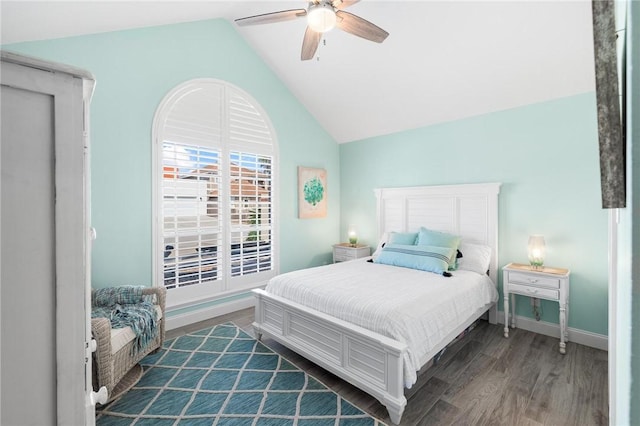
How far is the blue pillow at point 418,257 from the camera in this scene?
3.10m

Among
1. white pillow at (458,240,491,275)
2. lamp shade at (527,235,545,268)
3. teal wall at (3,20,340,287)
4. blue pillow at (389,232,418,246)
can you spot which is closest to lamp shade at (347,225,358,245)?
blue pillow at (389,232,418,246)

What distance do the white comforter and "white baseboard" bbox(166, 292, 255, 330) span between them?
1119 millimetres

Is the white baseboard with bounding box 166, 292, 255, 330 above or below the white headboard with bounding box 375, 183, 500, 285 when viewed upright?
below

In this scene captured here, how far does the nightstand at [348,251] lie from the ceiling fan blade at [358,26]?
2967mm

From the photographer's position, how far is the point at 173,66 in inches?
131

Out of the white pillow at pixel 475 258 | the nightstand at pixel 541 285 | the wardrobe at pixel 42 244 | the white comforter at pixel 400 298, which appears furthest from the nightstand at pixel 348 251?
the wardrobe at pixel 42 244

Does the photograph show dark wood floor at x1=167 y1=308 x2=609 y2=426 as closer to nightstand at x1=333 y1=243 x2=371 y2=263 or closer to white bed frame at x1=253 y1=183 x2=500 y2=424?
white bed frame at x1=253 y1=183 x2=500 y2=424

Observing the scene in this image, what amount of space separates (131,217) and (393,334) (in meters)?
2.78

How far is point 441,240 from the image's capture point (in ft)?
11.2

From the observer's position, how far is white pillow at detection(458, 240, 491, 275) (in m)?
3.26

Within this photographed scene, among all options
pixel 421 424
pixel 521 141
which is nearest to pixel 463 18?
pixel 521 141

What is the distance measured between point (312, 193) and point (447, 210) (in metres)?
2.02

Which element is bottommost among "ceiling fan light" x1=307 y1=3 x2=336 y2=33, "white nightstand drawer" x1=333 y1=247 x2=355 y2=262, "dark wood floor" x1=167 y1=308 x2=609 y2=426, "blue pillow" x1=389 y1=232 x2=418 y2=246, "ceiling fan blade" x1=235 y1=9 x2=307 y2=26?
"dark wood floor" x1=167 y1=308 x2=609 y2=426

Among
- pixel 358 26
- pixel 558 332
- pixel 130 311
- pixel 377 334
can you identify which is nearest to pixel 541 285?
pixel 558 332
